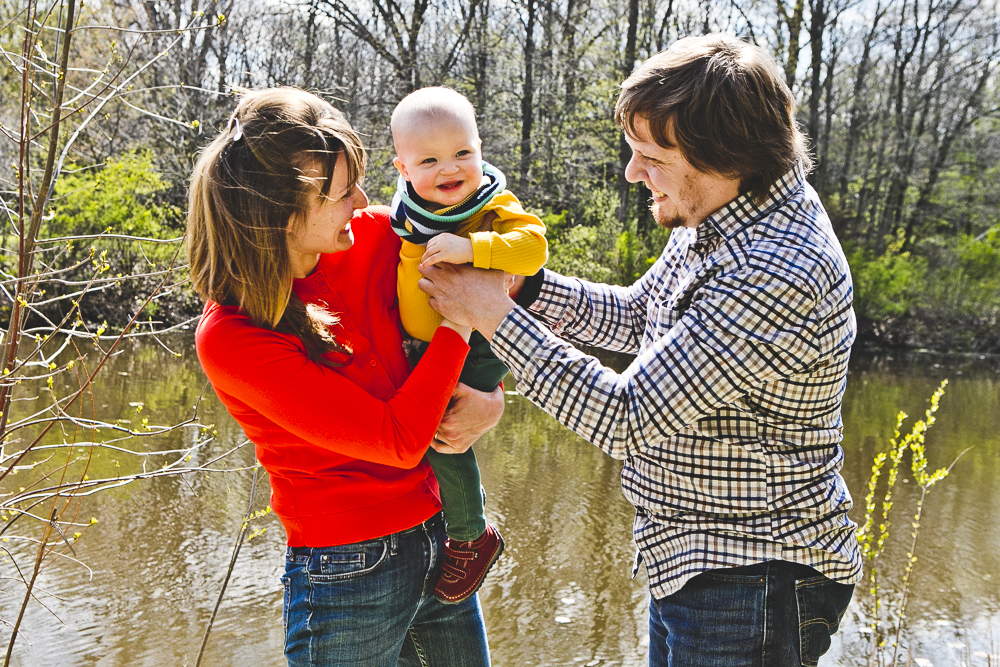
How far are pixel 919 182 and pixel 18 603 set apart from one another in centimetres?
2240

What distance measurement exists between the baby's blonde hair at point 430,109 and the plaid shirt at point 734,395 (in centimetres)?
63

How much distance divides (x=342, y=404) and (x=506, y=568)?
411 centimetres

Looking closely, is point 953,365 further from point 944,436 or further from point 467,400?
point 467,400

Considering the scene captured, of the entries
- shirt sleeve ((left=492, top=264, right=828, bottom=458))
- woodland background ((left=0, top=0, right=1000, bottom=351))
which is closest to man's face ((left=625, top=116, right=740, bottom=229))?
shirt sleeve ((left=492, top=264, right=828, bottom=458))

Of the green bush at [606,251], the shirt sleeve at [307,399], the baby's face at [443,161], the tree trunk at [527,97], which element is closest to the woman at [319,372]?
the shirt sleeve at [307,399]

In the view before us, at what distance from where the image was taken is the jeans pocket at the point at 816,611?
164 cm

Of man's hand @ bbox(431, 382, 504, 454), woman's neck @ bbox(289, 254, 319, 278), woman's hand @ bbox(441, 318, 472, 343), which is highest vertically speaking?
woman's neck @ bbox(289, 254, 319, 278)

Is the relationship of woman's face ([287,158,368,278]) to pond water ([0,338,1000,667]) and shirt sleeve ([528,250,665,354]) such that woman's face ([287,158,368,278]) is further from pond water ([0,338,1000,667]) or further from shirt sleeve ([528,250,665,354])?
pond water ([0,338,1000,667])

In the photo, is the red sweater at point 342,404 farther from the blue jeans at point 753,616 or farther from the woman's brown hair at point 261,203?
the blue jeans at point 753,616

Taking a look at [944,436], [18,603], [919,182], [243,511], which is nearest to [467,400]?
[18,603]

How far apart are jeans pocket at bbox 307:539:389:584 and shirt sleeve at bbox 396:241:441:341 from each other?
1.48ft

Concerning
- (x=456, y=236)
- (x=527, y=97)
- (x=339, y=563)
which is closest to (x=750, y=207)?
(x=456, y=236)

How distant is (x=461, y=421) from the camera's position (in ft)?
5.66

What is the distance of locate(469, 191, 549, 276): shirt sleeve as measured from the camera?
1792mm
